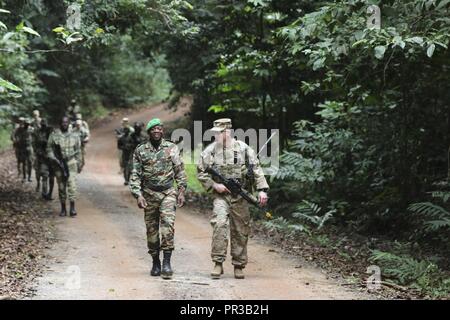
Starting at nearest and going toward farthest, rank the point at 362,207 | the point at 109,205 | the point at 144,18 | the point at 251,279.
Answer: the point at 251,279 → the point at 362,207 → the point at 144,18 → the point at 109,205

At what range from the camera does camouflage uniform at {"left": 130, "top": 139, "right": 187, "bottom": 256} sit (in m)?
8.62

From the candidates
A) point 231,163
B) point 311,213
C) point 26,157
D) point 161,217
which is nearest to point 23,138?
point 26,157

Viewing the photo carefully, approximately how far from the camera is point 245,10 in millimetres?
14180

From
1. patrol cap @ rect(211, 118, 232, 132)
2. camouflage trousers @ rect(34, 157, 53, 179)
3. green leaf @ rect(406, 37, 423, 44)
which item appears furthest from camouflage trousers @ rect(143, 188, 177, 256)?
camouflage trousers @ rect(34, 157, 53, 179)

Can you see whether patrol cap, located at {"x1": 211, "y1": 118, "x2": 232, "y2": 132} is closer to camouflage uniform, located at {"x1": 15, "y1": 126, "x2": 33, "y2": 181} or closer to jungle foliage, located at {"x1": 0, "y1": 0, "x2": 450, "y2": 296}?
jungle foliage, located at {"x1": 0, "y1": 0, "x2": 450, "y2": 296}

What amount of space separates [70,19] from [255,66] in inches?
158

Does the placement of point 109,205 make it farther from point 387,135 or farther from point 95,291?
point 95,291

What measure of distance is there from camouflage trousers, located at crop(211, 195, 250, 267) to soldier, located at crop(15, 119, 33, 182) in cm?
1213

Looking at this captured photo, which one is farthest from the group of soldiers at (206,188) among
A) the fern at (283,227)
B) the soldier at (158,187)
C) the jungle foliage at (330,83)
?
the fern at (283,227)

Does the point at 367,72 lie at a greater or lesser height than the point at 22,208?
greater

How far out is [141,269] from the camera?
921 centimetres

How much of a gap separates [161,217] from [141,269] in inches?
40.2

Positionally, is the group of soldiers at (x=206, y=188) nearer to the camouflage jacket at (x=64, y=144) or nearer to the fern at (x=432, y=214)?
the fern at (x=432, y=214)

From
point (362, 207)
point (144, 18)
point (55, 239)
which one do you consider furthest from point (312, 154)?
point (55, 239)
